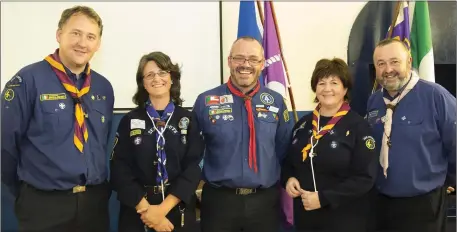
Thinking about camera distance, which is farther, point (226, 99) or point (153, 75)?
point (226, 99)

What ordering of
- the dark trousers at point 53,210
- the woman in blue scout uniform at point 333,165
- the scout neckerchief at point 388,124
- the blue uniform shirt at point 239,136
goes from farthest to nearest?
1. the scout neckerchief at point 388,124
2. the blue uniform shirt at point 239,136
3. the woman in blue scout uniform at point 333,165
4. the dark trousers at point 53,210

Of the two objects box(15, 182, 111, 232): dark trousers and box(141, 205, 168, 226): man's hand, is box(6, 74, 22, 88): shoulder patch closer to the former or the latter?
box(15, 182, 111, 232): dark trousers

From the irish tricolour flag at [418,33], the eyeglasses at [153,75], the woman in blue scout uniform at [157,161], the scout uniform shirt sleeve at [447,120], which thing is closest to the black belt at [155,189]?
the woman in blue scout uniform at [157,161]

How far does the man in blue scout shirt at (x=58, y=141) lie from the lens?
2.10 metres

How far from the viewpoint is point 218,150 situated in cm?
237

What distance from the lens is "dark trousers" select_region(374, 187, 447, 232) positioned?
232cm

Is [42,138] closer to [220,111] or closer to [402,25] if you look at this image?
[220,111]

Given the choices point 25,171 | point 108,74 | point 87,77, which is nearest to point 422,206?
point 87,77

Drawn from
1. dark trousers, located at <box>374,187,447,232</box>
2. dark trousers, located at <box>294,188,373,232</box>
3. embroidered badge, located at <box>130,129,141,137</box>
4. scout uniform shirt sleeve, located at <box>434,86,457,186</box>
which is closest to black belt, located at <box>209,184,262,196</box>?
dark trousers, located at <box>294,188,373,232</box>

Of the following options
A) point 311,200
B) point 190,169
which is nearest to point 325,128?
point 311,200

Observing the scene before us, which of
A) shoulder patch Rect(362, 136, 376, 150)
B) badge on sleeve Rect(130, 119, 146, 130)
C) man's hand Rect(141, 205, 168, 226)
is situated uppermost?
badge on sleeve Rect(130, 119, 146, 130)

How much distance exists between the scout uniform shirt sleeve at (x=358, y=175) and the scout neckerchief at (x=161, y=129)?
0.91 meters

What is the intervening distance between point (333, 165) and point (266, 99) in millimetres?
604

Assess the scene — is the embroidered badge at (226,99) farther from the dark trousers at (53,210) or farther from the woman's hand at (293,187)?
the dark trousers at (53,210)
